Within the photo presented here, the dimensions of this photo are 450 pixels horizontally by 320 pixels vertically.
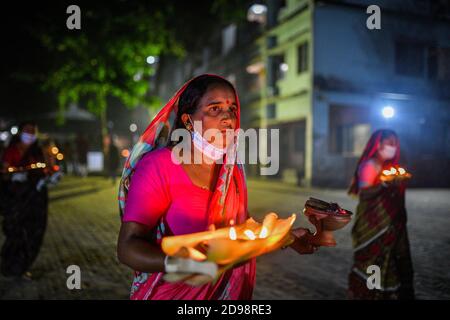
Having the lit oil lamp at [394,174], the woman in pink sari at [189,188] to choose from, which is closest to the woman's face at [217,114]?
the woman in pink sari at [189,188]

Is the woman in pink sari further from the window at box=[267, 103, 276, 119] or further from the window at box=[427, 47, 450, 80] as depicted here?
the window at box=[427, 47, 450, 80]

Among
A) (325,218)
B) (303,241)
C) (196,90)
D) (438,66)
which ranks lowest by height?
(303,241)

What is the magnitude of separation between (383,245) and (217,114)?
3.26 meters

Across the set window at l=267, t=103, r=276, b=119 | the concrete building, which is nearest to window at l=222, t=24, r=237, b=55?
the concrete building

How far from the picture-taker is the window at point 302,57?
64.1 ft

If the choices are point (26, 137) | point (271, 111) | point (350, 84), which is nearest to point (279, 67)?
point (271, 111)

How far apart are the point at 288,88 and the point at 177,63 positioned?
75.2ft

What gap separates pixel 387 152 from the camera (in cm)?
479

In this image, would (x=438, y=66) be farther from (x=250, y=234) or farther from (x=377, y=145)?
(x=250, y=234)

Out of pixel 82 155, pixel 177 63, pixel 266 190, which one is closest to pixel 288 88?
pixel 266 190

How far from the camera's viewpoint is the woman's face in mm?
2002

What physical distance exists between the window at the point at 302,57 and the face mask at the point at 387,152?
15.3m

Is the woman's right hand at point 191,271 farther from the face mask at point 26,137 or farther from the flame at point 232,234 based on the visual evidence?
the face mask at point 26,137

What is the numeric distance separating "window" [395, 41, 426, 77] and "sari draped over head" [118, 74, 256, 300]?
2021 cm
